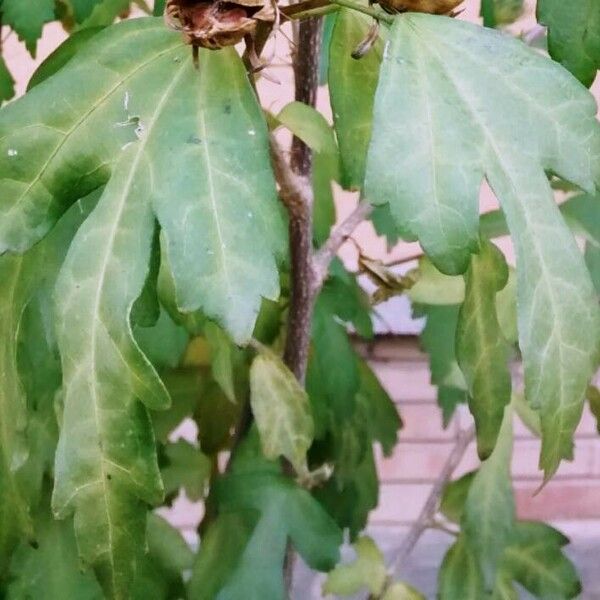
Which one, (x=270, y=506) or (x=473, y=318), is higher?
(x=473, y=318)

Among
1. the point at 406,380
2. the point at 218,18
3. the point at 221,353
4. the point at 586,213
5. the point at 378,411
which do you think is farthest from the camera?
the point at 406,380

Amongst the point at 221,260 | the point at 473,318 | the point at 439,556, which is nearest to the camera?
the point at 221,260

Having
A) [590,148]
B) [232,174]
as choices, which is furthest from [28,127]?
[590,148]

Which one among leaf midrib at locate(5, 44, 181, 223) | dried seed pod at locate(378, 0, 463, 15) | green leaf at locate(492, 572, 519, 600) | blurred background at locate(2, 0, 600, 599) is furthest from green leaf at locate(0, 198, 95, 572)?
blurred background at locate(2, 0, 600, 599)

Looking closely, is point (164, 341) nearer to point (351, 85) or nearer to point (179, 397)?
point (179, 397)

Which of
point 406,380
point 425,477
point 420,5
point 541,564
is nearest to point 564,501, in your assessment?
point 425,477

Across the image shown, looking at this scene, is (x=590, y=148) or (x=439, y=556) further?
(x=439, y=556)

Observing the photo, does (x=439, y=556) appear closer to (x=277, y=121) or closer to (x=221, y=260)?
(x=277, y=121)
